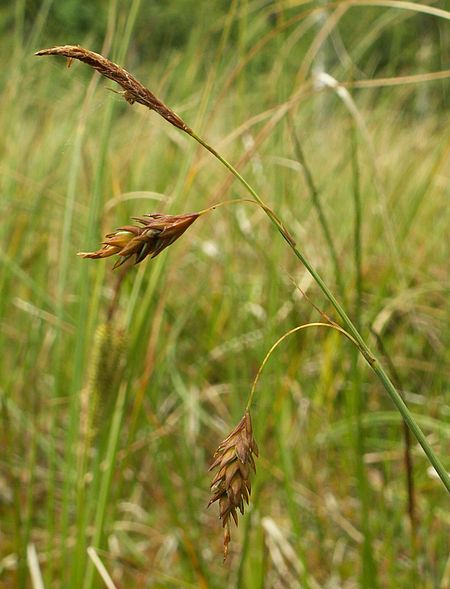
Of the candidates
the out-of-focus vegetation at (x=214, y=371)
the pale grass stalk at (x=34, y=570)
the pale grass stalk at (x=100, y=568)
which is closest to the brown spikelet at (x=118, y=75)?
the out-of-focus vegetation at (x=214, y=371)

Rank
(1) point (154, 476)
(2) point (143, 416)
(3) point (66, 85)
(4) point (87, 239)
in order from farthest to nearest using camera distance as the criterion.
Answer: (3) point (66, 85)
(1) point (154, 476)
(2) point (143, 416)
(4) point (87, 239)

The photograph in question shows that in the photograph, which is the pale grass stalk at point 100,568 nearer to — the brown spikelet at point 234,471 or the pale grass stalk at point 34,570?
the pale grass stalk at point 34,570

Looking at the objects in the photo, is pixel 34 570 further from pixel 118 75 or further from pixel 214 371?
pixel 214 371

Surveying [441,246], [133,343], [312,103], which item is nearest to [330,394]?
[133,343]

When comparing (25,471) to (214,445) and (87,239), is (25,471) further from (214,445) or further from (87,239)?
(87,239)

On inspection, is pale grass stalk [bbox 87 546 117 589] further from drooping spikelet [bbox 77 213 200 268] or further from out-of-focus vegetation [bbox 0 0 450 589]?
drooping spikelet [bbox 77 213 200 268]

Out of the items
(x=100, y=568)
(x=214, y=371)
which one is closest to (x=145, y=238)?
(x=100, y=568)

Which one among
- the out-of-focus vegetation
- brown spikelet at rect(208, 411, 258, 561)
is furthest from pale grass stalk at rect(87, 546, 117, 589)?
brown spikelet at rect(208, 411, 258, 561)
